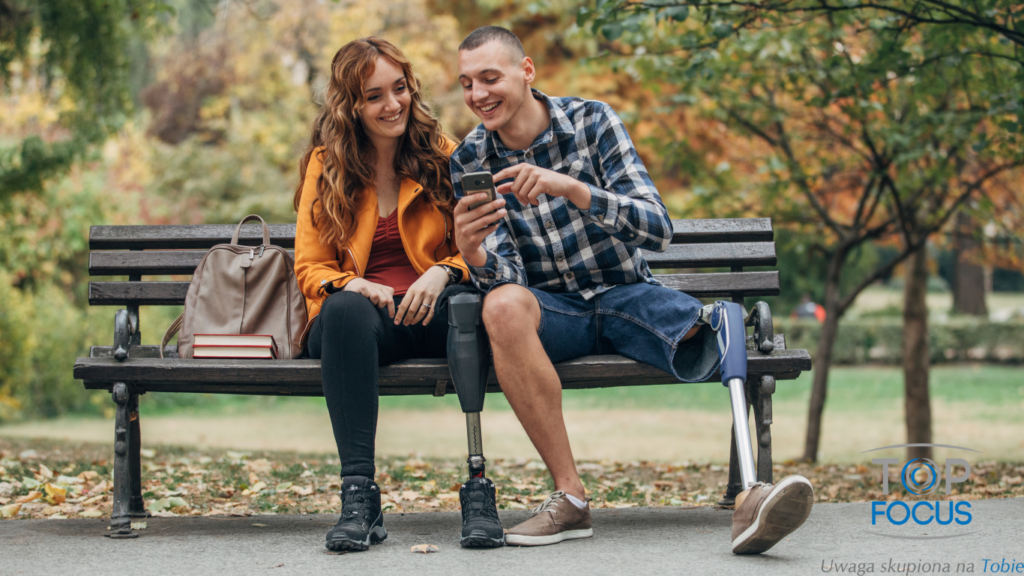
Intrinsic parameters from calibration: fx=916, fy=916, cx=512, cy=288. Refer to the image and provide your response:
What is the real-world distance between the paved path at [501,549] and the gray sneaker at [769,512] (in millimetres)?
64

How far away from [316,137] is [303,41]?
14188 millimetres

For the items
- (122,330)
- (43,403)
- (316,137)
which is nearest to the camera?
(122,330)

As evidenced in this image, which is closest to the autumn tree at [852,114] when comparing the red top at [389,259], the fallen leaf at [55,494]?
the red top at [389,259]

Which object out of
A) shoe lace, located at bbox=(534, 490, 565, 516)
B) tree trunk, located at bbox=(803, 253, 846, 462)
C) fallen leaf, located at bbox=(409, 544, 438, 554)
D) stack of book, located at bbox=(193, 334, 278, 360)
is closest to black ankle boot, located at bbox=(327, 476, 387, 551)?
fallen leaf, located at bbox=(409, 544, 438, 554)

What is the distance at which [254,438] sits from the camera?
31.4ft

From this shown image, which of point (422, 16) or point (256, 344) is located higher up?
point (422, 16)

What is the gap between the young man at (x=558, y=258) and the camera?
268 cm

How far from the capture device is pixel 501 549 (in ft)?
8.61

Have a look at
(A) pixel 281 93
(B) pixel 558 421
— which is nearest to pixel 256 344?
(B) pixel 558 421

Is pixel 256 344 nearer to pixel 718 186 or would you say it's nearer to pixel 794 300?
pixel 718 186

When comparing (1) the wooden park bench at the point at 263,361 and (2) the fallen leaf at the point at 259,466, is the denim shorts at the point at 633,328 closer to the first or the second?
(1) the wooden park bench at the point at 263,361

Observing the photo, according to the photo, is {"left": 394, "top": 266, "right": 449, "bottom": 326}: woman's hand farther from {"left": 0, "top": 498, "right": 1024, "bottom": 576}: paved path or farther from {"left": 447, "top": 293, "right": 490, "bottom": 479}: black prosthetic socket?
{"left": 0, "top": 498, "right": 1024, "bottom": 576}: paved path

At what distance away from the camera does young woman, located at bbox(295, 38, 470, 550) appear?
2.79 meters

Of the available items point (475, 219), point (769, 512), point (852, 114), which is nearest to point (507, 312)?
point (475, 219)
